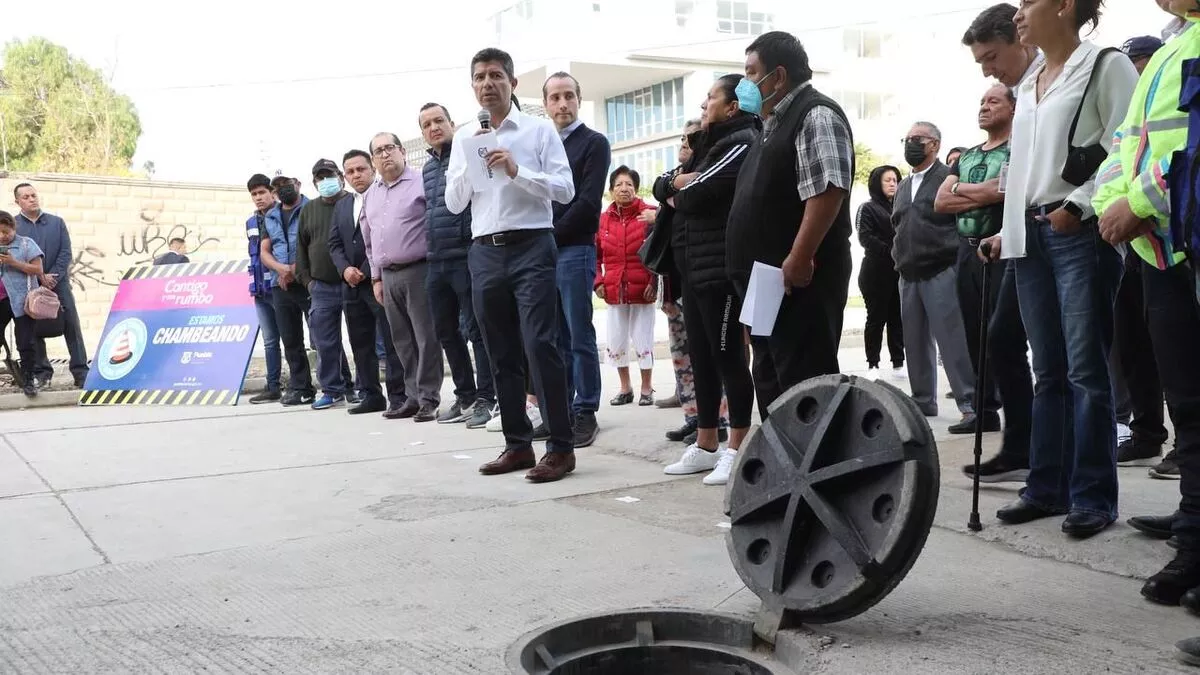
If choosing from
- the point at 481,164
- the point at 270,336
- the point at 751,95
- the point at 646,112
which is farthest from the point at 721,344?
Answer: the point at 646,112

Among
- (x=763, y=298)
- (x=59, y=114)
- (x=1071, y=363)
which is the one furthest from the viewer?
(x=59, y=114)

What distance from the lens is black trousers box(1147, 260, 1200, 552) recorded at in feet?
9.25

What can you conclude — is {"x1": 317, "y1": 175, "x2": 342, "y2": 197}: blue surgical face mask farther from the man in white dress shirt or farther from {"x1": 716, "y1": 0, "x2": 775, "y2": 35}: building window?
{"x1": 716, "y1": 0, "x2": 775, "y2": 35}: building window

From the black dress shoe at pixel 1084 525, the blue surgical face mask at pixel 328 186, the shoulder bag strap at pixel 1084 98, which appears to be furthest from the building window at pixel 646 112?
the black dress shoe at pixel 1084 525

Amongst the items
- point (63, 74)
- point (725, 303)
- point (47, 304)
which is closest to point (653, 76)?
point (63, 74)

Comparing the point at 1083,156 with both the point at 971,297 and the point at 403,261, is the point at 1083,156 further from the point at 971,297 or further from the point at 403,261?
the point at 403,261

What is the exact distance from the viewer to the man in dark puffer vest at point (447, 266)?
6.88m

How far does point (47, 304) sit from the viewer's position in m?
9.97

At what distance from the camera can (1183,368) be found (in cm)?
286

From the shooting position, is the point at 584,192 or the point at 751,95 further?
the point at 584,192

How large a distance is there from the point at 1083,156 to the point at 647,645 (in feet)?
6.97

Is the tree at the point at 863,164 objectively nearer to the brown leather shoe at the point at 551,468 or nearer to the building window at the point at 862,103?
the building window at the point at 862,103

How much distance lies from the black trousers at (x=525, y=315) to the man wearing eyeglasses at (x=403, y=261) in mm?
2453

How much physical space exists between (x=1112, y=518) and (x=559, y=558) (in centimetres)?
192
